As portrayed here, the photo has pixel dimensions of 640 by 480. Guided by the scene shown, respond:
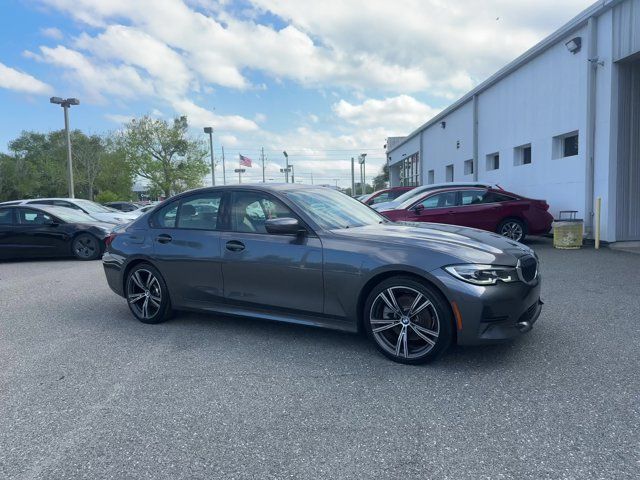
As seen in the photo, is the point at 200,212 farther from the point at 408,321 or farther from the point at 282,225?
the point at 408,321

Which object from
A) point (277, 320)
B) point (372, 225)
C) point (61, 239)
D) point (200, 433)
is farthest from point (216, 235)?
point (61, 239)

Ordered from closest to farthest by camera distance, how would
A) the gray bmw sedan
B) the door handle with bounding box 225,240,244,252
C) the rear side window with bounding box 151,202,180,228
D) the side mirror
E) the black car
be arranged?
1. the gray bmw sedan
2. the side mirror
3. the door handle with bounding box 225,240,244,252
4. the rear side window with bounding box 151,202,180,228
5. the black car

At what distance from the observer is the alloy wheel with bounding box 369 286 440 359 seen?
379 cm

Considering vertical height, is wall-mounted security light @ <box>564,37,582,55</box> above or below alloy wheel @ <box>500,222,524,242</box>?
above

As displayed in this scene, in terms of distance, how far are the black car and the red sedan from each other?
6.67 m

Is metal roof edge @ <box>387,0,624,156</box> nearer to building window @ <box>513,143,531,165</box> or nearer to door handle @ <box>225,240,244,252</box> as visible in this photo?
building window @ <box>513,143,531,165</box>

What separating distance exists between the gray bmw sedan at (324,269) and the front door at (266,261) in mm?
10

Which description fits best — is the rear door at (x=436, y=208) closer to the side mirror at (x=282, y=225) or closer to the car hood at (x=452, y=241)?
the car hood at (x=452, y=241)

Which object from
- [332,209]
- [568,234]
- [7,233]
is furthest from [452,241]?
[7,233]

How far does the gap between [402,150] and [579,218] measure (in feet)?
86.0

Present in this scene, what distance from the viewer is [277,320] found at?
4492 mm

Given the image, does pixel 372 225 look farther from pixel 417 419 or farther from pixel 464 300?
pixel 417 419

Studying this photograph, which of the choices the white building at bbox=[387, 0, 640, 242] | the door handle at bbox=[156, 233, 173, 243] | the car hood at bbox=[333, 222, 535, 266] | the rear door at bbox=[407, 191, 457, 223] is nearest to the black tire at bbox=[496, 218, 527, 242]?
the rear door at bbox=[407, 191, 457, 223]

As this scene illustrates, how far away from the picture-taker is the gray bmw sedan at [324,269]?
3.69 meters
